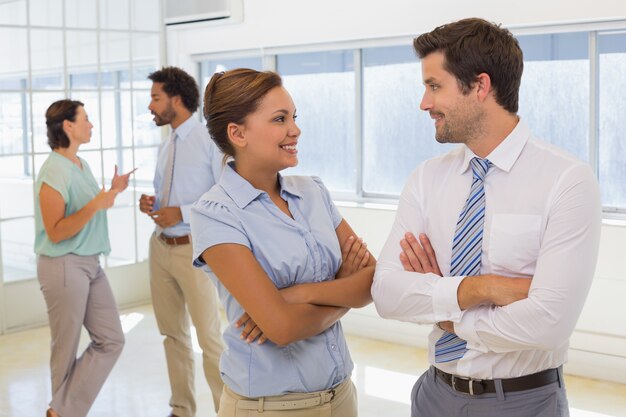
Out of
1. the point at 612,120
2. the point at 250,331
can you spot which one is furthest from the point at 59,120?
the point at 612,120

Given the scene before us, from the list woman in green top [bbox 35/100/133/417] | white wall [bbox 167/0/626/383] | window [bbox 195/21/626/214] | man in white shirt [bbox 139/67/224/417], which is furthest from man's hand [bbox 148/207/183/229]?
window [bbox 195/21/626/214]

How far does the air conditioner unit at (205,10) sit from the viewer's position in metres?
6.52

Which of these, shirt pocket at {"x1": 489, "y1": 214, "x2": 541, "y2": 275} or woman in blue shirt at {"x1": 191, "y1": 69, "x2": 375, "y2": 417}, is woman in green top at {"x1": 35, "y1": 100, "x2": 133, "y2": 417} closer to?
woman in blue shirt at {"x1": 191, "y1": 69, "x2": 375, "y2": 417}

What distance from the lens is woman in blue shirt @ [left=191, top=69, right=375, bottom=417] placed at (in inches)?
84.1

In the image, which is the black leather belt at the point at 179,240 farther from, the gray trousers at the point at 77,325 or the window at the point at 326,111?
the window at the point at 326,111

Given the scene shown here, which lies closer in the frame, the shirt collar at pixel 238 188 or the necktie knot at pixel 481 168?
the necktie knot at pixel 481 168

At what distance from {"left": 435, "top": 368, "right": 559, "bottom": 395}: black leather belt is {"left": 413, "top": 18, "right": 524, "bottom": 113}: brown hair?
0.67 meters

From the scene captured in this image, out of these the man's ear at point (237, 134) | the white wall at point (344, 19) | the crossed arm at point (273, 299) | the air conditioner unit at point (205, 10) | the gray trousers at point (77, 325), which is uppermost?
the air conditioner unit at point (205, 10)

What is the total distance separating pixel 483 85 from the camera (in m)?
2.06

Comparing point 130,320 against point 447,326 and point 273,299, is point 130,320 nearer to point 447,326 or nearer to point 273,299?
point 273,299

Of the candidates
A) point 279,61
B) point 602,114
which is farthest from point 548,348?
point 279,61

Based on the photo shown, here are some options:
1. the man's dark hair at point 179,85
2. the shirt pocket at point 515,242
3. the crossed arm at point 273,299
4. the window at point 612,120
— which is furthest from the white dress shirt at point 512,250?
the window at point 612,120

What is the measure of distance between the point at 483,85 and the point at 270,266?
2.29ft

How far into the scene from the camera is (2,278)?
6336 mm
